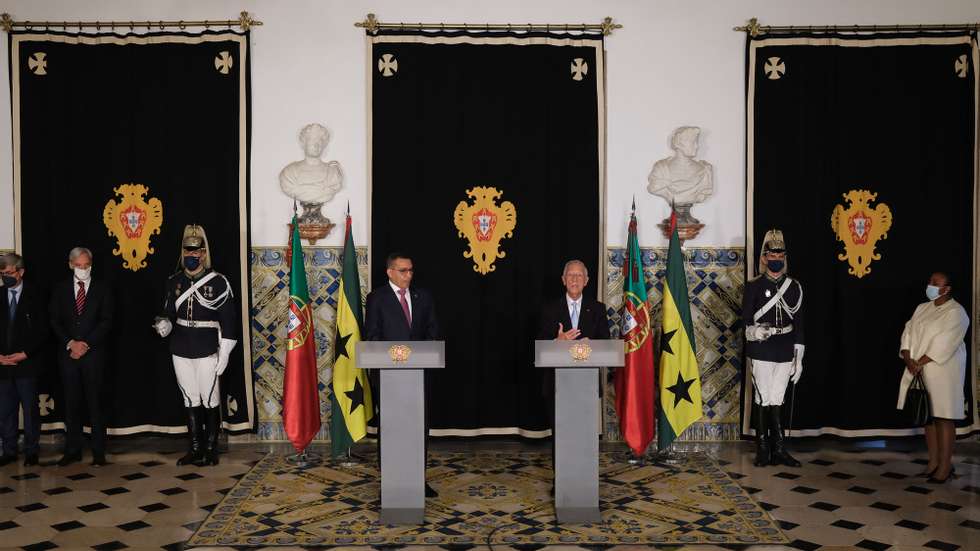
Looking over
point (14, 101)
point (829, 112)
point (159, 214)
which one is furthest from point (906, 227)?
point (14, 101)

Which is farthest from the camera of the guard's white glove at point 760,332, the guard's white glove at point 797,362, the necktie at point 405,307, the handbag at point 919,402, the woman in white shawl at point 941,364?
the guard's white glove at point 797,362

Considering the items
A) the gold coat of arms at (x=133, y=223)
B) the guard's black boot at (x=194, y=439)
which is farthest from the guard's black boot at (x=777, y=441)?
the gold coat of arms at (x=133, y=223)

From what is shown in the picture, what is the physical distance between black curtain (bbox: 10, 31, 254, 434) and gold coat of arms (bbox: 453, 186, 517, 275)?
187 centimetres

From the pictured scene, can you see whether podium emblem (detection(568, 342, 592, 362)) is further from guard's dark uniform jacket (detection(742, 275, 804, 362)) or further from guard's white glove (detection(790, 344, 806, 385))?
guard's white glove (detection(790, 344, 806, 385))

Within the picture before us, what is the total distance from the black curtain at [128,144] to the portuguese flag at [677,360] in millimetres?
3541

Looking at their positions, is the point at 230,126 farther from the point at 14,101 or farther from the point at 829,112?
the point at 829,112

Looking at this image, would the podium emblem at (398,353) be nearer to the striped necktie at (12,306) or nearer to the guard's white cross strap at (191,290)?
the guard's white cross strap at (191,290)

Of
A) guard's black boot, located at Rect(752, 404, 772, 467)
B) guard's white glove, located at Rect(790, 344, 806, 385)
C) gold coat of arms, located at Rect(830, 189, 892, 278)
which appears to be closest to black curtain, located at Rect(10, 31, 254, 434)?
guard's black boot, located at Rect(752, 404, 772, 467)

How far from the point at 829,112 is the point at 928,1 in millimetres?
1289

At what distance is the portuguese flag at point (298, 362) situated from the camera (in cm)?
730

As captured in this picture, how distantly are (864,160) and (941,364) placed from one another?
1.91 meters

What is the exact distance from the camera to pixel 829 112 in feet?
25.4

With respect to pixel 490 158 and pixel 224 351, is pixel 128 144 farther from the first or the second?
pixel 490 158

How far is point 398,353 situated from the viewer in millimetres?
5535
